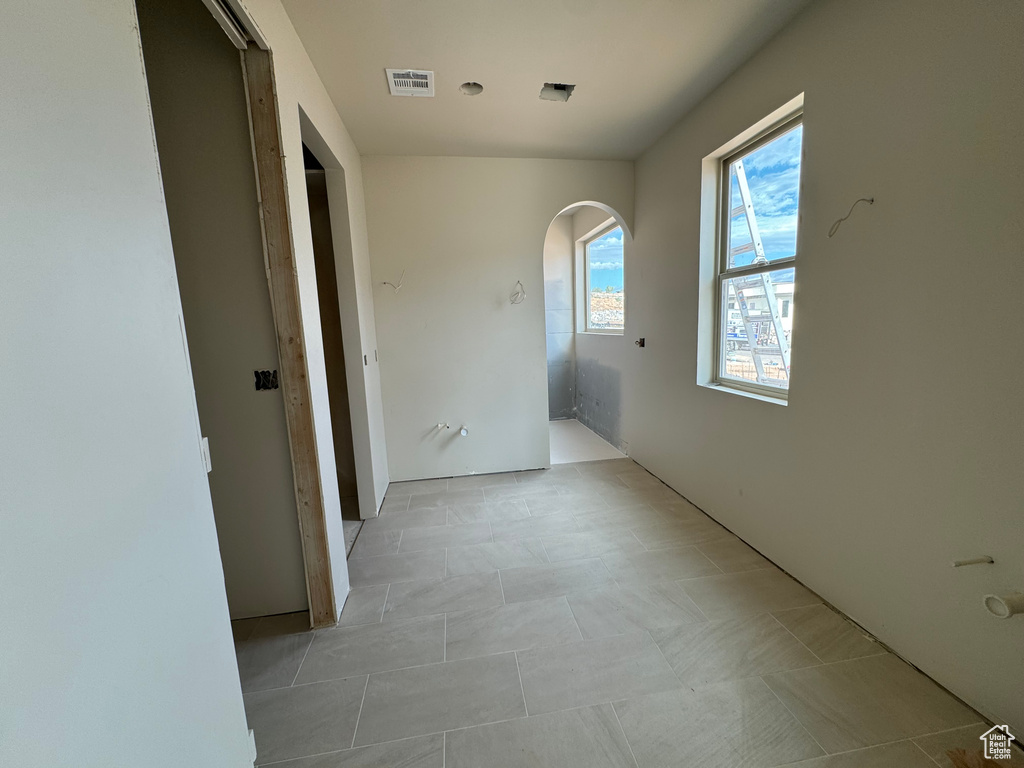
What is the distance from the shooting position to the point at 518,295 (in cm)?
338

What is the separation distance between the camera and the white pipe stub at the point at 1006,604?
1.13 meters

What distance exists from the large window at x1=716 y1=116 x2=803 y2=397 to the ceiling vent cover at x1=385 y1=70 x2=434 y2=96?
72.8 inches

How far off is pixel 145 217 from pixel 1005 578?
2.52m

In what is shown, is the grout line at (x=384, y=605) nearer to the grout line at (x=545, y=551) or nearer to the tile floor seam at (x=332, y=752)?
the tile floor seam at (x=332, y=752)

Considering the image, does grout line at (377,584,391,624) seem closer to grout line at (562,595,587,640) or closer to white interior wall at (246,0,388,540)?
white interior wall at (246,0,388,540)

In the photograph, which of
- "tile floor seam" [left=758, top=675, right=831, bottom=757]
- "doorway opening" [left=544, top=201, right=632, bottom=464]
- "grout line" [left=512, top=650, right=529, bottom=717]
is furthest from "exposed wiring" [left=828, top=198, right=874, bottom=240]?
"grout line" [left=512, top=650, right=529, bottom=717]

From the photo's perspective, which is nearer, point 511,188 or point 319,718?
point 319,718

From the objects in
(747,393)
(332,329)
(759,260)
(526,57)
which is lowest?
(747,393)

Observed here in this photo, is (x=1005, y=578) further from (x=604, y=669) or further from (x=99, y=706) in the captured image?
(x=99, y=706)

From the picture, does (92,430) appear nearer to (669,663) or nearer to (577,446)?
(669,663)

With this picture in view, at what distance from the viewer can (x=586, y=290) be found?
5176 millimetres

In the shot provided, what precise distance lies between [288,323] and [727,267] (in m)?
2.54

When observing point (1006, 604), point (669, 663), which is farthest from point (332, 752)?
point (1006, 604)

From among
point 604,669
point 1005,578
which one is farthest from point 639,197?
point 604,669
